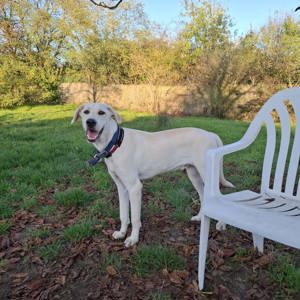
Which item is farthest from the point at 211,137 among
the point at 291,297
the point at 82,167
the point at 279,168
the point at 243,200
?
the point at 82,167

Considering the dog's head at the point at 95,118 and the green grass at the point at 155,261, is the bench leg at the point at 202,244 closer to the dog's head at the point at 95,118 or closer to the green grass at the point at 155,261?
the green grass at the point at 155,261

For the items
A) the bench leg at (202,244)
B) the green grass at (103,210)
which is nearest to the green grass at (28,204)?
the green grass at (103,210)

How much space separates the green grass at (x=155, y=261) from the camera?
2.54 m

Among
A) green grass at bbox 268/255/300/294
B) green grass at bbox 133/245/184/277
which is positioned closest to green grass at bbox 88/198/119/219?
green grass at bbox 133/245/184/277

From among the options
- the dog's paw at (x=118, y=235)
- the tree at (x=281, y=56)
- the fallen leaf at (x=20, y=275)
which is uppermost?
the tree at (x=281, y=56)

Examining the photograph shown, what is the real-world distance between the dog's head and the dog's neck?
3 cm

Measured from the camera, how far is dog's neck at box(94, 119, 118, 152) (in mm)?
2859

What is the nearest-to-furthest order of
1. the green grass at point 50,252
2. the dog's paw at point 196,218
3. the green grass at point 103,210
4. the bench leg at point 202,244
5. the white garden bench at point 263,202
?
the white garden bench at point 263,202
the bench leg at point 202,244
the green grass at point 50,252
the dog's paw at point 196,218
the green grass at point 103,210

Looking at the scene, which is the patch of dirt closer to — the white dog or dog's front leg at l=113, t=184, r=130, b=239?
dog's front leg at l=113, t=184, r=130, b=239

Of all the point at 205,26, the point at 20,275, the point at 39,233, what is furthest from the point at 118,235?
the point at 205,26

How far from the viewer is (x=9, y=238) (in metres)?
3.12

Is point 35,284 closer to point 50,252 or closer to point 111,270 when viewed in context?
point 50,252

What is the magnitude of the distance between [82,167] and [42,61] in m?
15.8

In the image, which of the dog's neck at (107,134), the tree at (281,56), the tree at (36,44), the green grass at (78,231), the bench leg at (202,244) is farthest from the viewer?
the tree at (36,44)
